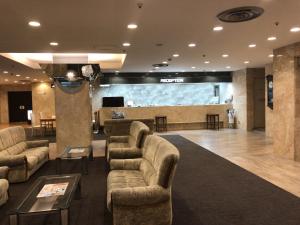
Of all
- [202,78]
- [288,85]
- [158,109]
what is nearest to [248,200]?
[288,85]

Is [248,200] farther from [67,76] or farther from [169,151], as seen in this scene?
[67,76]

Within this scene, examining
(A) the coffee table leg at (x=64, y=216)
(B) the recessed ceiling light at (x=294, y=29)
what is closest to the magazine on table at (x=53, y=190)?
(A) the coffee table leg at (x=64, y=216)

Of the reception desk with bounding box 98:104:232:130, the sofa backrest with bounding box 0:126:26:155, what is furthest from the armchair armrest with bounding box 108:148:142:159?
the reception desk with bounding box 98:104:232:130

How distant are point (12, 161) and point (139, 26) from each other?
3.42 metres

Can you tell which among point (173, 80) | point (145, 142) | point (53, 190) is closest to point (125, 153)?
point (145, 142)

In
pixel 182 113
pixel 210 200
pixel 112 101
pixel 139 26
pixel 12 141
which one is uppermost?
pixel 139 26

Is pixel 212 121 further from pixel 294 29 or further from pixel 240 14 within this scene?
pixel 240 14

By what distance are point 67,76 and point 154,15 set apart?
4.24 m

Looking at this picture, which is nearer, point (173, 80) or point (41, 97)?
point (173, 80)

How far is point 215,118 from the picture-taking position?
1296 cm

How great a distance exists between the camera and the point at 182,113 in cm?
1273

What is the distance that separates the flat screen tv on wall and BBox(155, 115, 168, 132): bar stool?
75.0 inches

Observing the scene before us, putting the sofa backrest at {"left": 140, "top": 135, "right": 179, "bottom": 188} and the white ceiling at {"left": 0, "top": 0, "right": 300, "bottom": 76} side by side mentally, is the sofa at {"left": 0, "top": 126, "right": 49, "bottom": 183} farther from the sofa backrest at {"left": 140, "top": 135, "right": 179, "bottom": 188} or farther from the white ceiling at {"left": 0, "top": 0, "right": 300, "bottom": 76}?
the sofa backrest at {"left": 140, "top": 135, "right": 179, "bottom": 188}

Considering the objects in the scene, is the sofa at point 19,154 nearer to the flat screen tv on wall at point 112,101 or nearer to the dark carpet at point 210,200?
the dark carpet at point 210,200
